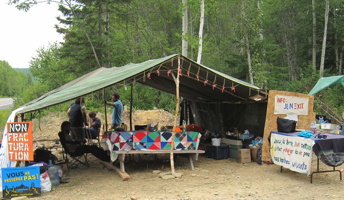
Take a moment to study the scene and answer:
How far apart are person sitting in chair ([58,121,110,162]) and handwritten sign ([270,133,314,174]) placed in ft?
12.0

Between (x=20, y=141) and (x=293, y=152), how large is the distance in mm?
4839

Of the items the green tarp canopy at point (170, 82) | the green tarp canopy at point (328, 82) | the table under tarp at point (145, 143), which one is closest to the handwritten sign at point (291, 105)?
the green tarp canopy at point (170, 82)

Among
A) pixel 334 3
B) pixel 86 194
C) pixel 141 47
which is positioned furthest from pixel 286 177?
pixel 334 3

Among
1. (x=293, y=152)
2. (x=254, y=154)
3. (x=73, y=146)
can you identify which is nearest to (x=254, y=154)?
(x=254, y=154)

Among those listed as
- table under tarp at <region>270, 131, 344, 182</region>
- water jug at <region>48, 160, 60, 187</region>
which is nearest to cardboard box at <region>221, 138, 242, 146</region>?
table under tarp at <region>270, 131, 344, 182</region>

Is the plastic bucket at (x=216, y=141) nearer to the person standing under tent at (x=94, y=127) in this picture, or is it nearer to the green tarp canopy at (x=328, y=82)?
the person standing under tent at (x=94, y=127)

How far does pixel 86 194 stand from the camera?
5230 mm

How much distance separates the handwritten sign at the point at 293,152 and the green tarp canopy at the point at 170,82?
1376 millimetres

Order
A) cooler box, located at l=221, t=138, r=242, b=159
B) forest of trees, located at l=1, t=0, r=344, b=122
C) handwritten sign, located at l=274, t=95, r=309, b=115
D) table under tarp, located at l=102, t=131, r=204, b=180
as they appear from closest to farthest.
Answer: table under tarp, located at l=102, t=131, r=204, b=180, handwritten sign, located at l=274, t=95, r=309, b=115, cooler box, located at l=221, t=138, r=242, b=159, forest of trees, located at l=1, t=0, r=344, b=122

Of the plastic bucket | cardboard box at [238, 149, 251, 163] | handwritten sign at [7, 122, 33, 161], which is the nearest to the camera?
handwritten sign at [7, 122, 33, 161]

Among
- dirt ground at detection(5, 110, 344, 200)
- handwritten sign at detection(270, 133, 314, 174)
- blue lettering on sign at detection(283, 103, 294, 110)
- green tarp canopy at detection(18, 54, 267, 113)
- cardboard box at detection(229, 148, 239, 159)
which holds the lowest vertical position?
dirt ground at detection(5, 110, 344, 200)

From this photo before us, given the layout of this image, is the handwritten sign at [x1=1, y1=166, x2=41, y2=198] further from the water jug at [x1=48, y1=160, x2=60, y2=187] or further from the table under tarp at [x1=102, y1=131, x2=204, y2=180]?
the table under tarp at [x1=102, y1=131, x2=204, y2=180]

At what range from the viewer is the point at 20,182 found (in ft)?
16.6

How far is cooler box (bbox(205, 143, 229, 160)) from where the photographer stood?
8133mm
